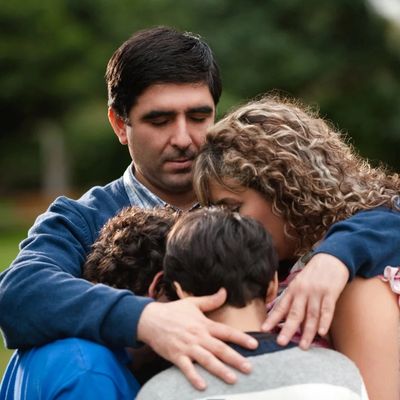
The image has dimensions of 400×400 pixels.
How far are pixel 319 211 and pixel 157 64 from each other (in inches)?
38.2

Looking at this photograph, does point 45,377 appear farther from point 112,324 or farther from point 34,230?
point 34,230

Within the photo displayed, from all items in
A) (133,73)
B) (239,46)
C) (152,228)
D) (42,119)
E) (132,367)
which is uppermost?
(133,73)

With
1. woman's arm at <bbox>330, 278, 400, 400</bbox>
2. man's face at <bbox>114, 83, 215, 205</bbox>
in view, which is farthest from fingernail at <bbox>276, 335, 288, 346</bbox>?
man's face at <bbox>114, 83, 215, 205</bbox>

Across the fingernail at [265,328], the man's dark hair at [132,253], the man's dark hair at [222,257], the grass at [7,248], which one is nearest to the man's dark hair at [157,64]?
the man's dark hair at [132,253]

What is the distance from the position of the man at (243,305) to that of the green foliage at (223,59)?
26179mm

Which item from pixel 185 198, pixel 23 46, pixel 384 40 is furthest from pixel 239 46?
pixel 185 198

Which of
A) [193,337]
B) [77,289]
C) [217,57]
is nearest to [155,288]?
[77,289]

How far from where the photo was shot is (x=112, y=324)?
285cm

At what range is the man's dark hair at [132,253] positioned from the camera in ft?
10.1

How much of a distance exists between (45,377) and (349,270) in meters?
0.93

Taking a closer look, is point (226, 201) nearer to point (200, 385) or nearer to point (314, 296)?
point (314, 296)

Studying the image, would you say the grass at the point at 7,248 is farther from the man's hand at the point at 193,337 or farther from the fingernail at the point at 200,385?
the fingernail at the point at 200,385

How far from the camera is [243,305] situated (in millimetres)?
2727

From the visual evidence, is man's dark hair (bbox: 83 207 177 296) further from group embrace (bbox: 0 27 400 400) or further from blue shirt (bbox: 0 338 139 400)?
blue shirt (bbox: 0 338 139 400)
